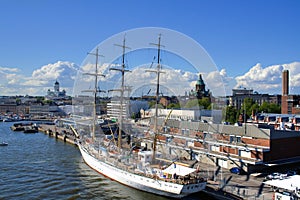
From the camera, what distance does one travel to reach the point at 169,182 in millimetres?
21219

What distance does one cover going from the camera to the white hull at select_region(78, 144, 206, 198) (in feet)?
68.0

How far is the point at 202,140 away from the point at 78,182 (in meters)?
11.6

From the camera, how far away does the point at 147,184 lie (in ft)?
74.3

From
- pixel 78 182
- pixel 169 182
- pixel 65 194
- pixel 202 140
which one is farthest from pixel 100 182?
pixel 202 140

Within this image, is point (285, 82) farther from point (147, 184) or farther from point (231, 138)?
point (147, 184)

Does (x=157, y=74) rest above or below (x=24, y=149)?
above

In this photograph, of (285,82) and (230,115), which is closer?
(230,115)

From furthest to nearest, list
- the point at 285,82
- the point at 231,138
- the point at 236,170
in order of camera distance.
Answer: the point at 285,82, the point at 231,138, the point at 236,170

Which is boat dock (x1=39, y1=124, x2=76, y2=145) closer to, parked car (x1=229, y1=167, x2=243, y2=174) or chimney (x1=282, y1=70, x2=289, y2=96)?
parked car (x1=229, y1=167, x2=243, y2=174)

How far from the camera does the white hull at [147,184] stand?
20.7 m

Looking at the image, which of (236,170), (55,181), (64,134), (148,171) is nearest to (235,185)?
(236,170)

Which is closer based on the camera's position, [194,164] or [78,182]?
[78,182]

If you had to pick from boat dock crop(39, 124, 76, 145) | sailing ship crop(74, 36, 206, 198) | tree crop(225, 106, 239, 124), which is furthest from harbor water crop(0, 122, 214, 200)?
tree crop(225, 106, 239, 124)

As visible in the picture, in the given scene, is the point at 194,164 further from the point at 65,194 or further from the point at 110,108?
the point at 110,108
